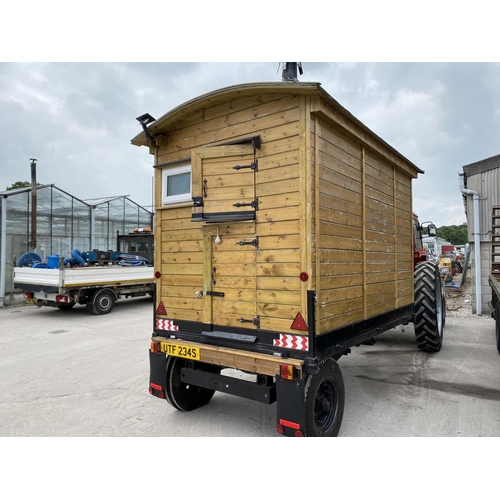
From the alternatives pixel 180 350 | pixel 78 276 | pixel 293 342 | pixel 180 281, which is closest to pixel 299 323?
pixel 293 342

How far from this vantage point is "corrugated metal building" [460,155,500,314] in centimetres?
1001

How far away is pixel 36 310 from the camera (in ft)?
40.2

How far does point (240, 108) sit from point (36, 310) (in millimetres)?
11596

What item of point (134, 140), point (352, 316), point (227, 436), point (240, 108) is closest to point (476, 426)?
point (352, 316)

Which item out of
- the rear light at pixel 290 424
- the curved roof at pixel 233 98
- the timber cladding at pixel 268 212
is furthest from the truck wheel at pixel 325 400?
the curved roof at pixel 233 98

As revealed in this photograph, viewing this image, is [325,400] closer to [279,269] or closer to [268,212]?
[279,269]

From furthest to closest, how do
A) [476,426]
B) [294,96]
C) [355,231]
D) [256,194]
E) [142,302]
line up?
[142,302]
[355,231]
[476,426]
[256,194]
[294,96]

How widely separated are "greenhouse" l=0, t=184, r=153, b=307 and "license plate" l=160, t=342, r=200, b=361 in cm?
1088

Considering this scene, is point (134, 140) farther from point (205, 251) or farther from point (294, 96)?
point (294, 96)

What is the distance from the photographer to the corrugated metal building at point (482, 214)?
10008mm

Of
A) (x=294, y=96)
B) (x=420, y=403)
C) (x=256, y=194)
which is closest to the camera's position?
(x=294, y=96)

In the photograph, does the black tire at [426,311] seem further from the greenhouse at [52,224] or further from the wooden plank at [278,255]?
→ the greenhouse at [52,224]

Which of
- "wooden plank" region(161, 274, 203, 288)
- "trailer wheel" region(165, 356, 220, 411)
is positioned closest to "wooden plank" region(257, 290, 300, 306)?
"wooden plank" region(161, 274, 203, 288)

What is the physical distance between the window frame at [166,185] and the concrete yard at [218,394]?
2.33 metres
